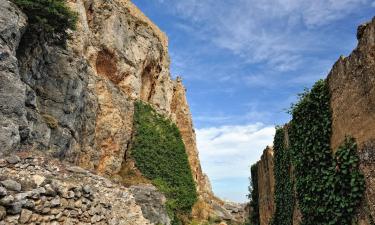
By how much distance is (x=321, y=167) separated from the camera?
27.4ft

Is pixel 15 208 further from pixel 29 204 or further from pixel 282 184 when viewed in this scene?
pixel 282 184

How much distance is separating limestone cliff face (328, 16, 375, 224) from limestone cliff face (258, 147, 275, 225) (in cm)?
748

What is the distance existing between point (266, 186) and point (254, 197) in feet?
10.9

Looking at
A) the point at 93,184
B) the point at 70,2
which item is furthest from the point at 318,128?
the point at 70,2

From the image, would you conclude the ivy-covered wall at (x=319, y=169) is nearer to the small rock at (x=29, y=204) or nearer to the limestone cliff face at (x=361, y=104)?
the limestone cliff face at (x=361, y=104)

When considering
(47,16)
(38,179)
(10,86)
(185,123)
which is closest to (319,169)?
(38,179)

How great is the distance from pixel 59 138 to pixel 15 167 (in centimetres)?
902

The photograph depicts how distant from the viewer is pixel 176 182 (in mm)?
23906

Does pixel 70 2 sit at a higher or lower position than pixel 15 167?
higher

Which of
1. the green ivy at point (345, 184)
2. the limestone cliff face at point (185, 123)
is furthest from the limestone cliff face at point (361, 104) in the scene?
the limestone cliff face at point (185, 123)

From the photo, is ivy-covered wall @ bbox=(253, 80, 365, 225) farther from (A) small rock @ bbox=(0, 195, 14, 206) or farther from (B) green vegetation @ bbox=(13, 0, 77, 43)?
(B) green vegetation @ bbox=(13, 0, 77, 43)

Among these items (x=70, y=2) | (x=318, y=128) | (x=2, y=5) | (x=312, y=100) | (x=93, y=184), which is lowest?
(x=93, y=184)

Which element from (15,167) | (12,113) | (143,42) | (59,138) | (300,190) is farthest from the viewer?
(143,42)

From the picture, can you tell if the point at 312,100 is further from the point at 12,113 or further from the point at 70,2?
the point at 70,2
